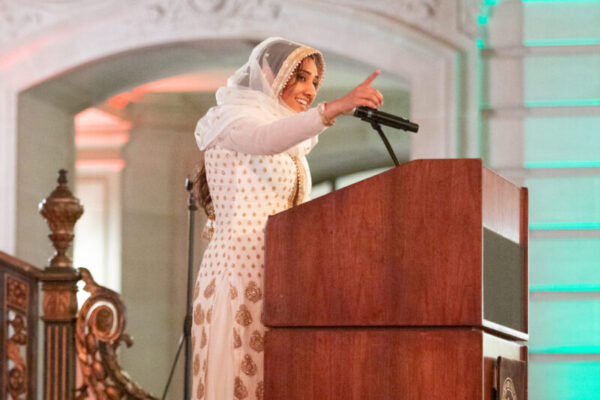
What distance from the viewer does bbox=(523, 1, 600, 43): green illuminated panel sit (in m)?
5.14

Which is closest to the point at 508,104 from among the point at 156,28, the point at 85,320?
the point at 156,28

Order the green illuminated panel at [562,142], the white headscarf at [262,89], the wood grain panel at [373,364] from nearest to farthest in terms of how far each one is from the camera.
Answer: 1. the wood grain panel at [373,364]
2. the white headscarf at [262,89]
3. the green illuminated panel at [562,142]

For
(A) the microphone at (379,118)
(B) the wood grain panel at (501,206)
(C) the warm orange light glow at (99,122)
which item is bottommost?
(B) the wood grain panel at (501,206)

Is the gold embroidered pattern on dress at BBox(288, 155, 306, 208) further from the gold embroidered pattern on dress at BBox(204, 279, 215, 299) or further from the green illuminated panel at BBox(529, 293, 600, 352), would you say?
the green illuminated panel at BBox(529, 293, 600, 352)

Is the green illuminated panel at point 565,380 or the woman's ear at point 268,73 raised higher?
the woman's ear at point 268,73

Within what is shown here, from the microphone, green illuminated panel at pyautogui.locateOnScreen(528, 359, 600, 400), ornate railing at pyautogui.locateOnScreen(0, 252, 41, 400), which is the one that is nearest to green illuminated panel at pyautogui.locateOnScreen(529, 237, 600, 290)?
green illuminated panel at pyautogui.locateOnScreen(528, 359, 600, 400)

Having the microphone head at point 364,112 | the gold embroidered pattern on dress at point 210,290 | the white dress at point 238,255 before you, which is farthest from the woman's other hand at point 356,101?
the gold embroidered pattern on dress at point 210,290

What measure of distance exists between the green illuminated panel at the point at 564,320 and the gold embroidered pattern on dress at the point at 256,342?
285 cm

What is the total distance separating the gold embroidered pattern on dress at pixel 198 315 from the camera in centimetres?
246

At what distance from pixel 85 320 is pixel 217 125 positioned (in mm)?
1080

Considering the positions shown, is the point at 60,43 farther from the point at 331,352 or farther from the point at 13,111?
the point at 331,352

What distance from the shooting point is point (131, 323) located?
287 inches

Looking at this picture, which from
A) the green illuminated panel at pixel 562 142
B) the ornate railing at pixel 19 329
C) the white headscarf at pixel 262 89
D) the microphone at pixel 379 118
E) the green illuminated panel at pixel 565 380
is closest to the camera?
the microphone at pixel 379 118

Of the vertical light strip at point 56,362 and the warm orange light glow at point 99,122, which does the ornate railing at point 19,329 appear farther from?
the warm orange light glow at point 99,122
